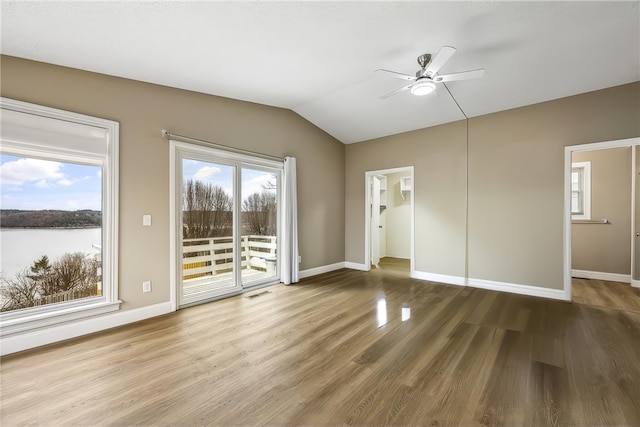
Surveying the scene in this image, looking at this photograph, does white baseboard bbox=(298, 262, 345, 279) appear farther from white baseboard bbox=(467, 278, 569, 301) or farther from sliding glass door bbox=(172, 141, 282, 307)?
white baseboard bbox=(467, 278, 569, 301)

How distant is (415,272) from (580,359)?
9.16ft

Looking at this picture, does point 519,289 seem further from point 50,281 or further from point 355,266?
point 50,281

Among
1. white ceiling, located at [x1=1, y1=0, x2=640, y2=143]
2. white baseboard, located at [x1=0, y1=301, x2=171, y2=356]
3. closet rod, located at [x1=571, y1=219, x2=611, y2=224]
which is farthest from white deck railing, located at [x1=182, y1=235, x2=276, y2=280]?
closet rod, located at [x1=571, y1=219, x2=611, y2=224]

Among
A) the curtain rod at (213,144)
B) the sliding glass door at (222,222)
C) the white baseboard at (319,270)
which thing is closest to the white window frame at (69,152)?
the curtain rod at (213,144)

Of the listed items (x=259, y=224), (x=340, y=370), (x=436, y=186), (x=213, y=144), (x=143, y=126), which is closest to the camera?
(x=340, y=370)

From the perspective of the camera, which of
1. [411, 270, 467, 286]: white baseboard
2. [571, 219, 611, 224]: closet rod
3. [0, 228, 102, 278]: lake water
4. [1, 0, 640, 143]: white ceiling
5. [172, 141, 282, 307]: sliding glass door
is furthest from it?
[571, 219, 611, 224]: closet rod

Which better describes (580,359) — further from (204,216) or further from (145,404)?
(204,216)

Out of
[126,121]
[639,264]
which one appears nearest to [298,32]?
[126,121]

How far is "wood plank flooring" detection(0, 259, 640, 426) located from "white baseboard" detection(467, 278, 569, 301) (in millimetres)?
408

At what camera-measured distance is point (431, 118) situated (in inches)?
179

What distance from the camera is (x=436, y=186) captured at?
188 inches

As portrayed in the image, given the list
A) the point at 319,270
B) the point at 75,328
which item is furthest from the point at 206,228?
the point at 319,270

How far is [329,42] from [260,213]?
2726mm

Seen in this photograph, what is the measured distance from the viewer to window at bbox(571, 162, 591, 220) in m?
4.83
